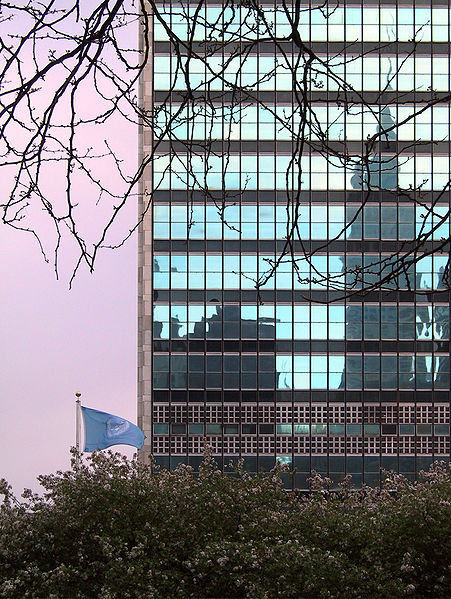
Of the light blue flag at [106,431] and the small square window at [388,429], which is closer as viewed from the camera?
the light blue flag at [106,431]

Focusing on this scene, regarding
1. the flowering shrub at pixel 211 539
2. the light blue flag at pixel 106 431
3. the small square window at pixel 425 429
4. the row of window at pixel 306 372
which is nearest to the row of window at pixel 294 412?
the small square window at pixel 425 429

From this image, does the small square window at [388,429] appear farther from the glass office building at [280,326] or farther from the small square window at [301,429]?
the small square window at [301,429]

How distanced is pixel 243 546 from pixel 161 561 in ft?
1.84

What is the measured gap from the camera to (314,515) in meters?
7.07

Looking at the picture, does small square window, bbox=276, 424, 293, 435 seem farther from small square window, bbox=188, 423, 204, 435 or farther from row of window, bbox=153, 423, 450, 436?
small square window, bbox=188, 423, 204, 435

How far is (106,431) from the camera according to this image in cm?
1927

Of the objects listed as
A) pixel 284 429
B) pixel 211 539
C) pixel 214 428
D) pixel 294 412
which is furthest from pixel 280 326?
pixel 211 539

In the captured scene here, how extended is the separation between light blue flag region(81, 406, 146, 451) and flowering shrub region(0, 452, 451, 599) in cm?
1144

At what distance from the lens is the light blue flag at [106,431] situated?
19.0 metres

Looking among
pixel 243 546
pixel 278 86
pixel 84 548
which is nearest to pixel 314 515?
pixel 243 546

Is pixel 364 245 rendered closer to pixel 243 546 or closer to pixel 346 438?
pixel 346 438

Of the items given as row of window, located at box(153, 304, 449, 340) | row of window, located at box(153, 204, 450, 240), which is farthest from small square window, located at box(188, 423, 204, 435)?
row of window, located at box(153, 204, 450, 240)

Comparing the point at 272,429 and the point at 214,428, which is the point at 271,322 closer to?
the point at 272,429

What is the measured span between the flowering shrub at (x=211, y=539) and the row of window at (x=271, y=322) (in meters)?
21.8
